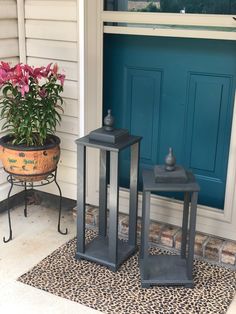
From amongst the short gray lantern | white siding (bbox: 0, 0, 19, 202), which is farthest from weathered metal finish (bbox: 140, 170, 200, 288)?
white siding (bbox: 0, 0, 19, 202)

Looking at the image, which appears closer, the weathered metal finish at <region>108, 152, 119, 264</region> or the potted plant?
the weathered metal finish at <region>108, 152, 119, 264</region>

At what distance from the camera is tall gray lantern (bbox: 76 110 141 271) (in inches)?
94.2

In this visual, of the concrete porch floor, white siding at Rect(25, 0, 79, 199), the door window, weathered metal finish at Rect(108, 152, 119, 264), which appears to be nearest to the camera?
the concrete porch floor

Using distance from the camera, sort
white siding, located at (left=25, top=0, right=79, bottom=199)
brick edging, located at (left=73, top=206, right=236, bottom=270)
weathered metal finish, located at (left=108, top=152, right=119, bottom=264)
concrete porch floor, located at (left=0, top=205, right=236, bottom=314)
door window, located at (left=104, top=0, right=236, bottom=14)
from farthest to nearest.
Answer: white siding, located at (left=25, top=0, right=79, bottom=199)
brick edging, located at (left=73, top=206, right=236, bottom=270)
door window, located at (left=104, top=0, right=236, bottom=14)
weathered metal finish, located at (left=108, top=152, right=119, bottom=264)
concrete porch floor, located at (left=0, top=205, right=236, bottom=314)

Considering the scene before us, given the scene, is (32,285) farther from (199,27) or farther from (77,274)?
(199,27)

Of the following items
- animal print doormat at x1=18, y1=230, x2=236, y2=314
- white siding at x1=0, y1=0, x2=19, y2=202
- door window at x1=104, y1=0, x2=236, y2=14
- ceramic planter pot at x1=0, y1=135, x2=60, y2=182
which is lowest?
animal print doormat at x1=18, y1=230, x2=236, y2=314

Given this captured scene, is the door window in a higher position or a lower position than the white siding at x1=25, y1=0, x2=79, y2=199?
higher

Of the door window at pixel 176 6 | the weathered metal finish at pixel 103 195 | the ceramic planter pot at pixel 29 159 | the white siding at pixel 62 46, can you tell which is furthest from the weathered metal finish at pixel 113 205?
the door window at pixel 176 6

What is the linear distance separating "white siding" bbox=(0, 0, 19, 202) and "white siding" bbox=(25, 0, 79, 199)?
0.08 metres

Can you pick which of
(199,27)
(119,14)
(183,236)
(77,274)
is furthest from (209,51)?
(77,274)

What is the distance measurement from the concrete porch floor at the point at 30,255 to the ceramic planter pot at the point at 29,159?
0.42 metres

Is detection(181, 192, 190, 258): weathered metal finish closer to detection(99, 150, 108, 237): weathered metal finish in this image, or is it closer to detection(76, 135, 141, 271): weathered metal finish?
detection(76, 135, 141, 271): weathered metal finish

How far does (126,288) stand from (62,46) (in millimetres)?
1539

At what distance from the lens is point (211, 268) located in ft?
8.54
